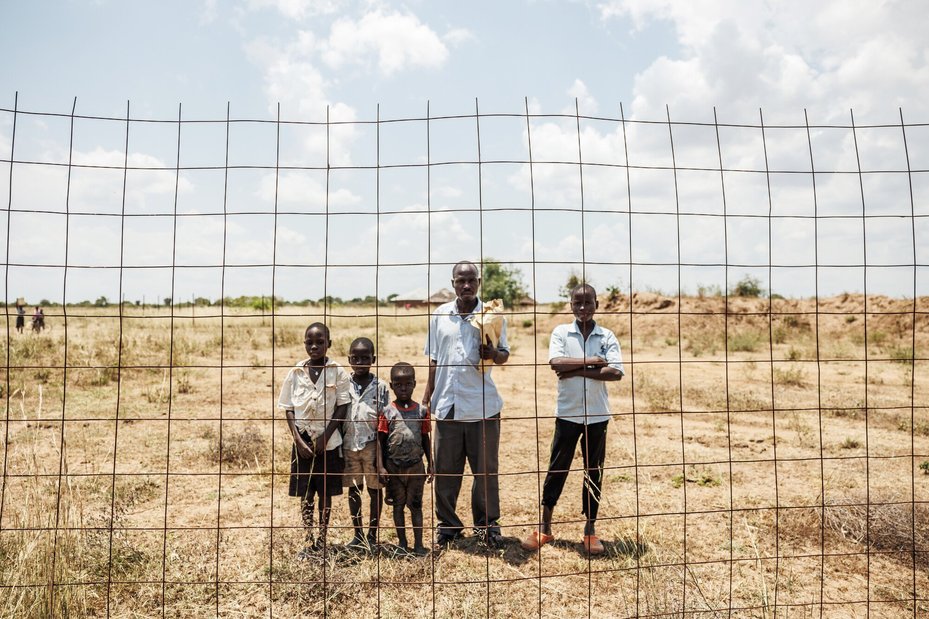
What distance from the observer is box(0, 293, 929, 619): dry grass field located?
3.10m

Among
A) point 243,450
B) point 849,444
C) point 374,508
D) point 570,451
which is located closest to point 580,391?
point 570,451

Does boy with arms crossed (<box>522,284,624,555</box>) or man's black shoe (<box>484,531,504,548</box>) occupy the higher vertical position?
boy with arms crossed (<box>522,284,624,555</box>)

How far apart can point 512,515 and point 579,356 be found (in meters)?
1.88

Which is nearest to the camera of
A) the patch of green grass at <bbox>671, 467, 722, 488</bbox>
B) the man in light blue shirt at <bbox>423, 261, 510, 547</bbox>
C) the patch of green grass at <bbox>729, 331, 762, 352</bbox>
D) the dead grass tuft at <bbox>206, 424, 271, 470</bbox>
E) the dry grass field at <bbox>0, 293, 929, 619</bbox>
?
the dry grass field at <bbox>0, 293, 929, 619</bbox>

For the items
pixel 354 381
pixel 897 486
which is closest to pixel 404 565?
pixel 354 381

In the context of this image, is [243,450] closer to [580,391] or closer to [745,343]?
[580,391]

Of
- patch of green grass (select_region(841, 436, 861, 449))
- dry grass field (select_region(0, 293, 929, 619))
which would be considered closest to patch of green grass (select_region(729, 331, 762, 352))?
dry grass field (select_region(0, 293, 929, 619))

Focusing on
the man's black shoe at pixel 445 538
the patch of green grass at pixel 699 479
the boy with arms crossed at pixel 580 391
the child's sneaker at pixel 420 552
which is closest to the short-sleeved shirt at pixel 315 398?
the child's sneaker at pixel 420 552

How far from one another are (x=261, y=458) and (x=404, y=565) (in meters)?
3.60

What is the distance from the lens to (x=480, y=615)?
3.29 m

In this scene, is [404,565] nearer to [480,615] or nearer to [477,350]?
[480,615]

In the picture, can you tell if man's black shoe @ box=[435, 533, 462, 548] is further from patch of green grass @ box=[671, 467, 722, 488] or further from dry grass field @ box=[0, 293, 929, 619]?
patch of green grass @ box=[671, 467, 722, 488]

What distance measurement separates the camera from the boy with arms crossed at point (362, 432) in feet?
13.0

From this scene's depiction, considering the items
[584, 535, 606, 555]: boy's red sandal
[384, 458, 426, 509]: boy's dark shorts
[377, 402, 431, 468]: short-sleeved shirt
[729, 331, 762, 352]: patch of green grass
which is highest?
[729, 331, 762, 352]: patch of green grass
